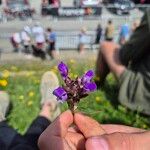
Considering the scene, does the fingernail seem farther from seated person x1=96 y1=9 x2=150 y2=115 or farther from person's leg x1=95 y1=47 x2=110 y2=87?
person's leg x1=95 y1=47 x2=110 y2=87

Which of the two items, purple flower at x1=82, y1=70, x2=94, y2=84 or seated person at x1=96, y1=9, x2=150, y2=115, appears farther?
seated person at x1=96, y1=9, x2=150, y2=115

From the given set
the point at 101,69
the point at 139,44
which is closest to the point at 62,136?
the point at 139,44

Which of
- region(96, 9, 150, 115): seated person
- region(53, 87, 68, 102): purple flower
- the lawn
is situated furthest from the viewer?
region(96, 9, 150, 115): seated person

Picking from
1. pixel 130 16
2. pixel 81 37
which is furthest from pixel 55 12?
pixel 81 37

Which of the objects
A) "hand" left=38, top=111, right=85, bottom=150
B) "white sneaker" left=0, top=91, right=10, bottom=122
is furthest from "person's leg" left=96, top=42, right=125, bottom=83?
"hand" left=38, top=111, right=85, bottom=150

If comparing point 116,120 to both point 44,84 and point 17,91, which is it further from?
point 17,91

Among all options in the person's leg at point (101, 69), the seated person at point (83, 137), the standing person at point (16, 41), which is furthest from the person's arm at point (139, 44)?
the standing person at point (16, 41)

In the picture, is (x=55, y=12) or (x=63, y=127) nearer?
(x=63, y=127)
